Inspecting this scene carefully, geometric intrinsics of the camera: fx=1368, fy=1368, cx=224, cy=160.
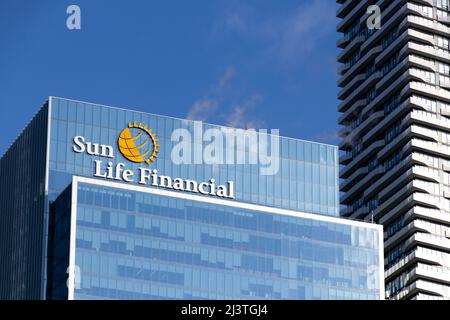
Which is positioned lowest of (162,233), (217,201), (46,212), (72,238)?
(72,238)

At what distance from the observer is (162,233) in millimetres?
176000

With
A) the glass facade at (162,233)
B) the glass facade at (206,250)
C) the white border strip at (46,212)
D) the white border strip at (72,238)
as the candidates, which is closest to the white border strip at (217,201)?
the glass facade at (162,233)

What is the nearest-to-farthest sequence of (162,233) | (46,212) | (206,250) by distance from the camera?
(162,233), (46,212), (206,250)

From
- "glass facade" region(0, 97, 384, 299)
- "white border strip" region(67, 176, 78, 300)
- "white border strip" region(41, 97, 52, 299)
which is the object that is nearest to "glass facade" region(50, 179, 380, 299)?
"glass facade" region(0, 97, 384, 299)

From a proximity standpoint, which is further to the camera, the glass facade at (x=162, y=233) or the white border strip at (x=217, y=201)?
the white border strip at (x=217, y=201)

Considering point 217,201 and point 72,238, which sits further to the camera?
point 217,201

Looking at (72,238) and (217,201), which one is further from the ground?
(217,201)

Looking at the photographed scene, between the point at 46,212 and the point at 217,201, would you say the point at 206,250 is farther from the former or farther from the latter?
the point at 46,212

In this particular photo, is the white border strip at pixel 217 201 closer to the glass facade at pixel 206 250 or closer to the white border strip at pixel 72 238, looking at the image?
the glass facade at pixel 206 250

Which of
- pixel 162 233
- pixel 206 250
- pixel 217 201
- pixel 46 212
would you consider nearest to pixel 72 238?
pixel 46 212

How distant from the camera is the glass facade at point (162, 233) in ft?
559

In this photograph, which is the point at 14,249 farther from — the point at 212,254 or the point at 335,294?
the point at 335,294
